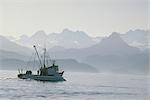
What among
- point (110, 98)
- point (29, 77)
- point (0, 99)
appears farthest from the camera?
point (29, 77)

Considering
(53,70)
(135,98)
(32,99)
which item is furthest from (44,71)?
(32,99)

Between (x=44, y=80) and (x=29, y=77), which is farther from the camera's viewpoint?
(x=29, y=77)

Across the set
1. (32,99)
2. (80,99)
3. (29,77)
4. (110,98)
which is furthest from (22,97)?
(29,77)

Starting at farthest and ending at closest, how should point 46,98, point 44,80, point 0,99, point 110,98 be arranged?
point 44,80
point 110,98
point 46,98
point 0,99

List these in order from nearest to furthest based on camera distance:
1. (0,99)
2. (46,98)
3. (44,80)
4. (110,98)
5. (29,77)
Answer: (0,99) < (46,98) < (110,98) < (44,80) < (29,77)

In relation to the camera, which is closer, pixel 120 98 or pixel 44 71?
pixel 120 98

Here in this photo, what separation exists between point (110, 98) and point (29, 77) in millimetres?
81958

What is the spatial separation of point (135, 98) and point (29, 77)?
8028 cm

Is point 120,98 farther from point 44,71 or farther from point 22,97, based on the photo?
point 44,71

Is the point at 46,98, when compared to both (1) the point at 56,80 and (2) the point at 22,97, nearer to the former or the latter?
(2) the point at 22,97

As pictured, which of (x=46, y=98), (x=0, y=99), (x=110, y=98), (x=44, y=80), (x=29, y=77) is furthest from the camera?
(x=29, y=77)

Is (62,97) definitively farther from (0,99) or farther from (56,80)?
(56,80)

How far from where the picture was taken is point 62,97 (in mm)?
101812

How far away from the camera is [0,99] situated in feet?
300
